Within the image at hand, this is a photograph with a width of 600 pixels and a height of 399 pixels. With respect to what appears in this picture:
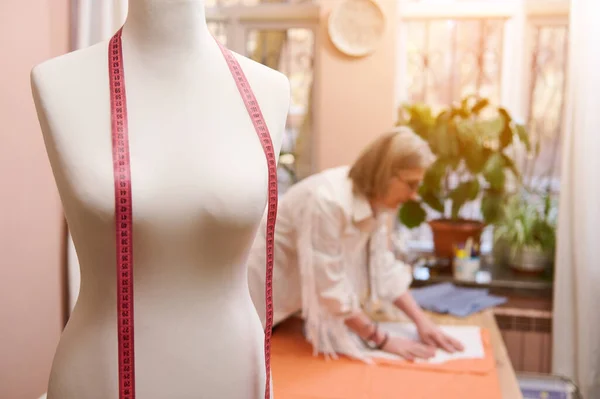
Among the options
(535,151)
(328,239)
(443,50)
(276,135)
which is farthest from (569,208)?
(276,135)

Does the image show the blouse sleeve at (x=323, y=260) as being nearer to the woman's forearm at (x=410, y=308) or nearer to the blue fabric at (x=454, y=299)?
the woman's forearm at (x=410, y=308)

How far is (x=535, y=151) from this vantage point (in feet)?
11.1

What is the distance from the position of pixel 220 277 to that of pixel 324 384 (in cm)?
103

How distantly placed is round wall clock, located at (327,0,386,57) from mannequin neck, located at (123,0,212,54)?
7.42 ft

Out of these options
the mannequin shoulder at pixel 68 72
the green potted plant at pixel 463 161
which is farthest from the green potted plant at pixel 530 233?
the mannequin shoulder at pixel 68 72

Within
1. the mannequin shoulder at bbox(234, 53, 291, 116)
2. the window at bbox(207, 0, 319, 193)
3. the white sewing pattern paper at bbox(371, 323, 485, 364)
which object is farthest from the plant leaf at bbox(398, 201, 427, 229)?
the mannequin shoulder at bbox(234, 53, 291, 116)

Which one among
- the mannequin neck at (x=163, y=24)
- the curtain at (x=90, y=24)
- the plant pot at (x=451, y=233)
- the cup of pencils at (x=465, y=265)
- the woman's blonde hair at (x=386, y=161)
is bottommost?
the cup of pencils at (x=465, y=265)

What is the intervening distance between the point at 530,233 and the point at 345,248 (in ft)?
4.93

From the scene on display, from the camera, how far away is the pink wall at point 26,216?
1659mm

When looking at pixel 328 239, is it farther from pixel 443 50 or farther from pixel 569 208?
pixel 443 50

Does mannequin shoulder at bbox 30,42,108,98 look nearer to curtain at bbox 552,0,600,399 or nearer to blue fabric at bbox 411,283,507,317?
blue fabric at bbox 411,283,507,317

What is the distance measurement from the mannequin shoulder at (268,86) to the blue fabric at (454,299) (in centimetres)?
181

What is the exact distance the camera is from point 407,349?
7.14 ft

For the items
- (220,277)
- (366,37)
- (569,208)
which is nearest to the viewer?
(220,277)
